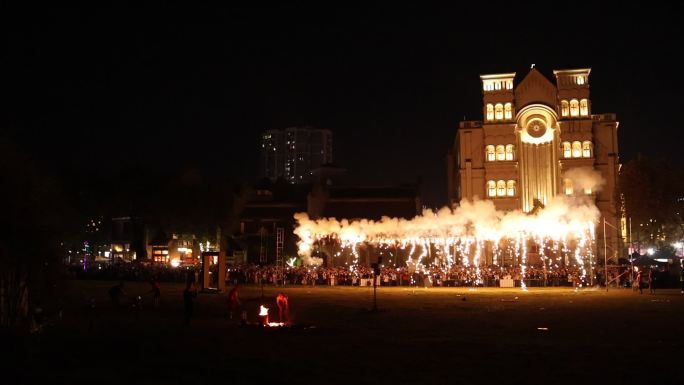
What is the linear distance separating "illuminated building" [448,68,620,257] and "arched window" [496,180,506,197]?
0.24 feet

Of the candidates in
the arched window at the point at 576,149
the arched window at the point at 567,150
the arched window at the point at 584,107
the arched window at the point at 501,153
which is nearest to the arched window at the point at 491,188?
the arched window at the point at 501,153

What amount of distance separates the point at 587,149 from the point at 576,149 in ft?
3.58

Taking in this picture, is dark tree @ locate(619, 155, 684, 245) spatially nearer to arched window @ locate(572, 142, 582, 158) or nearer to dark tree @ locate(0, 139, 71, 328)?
arched window @ locate(572, 142, 582, 158)

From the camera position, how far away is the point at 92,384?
12539 millimetres

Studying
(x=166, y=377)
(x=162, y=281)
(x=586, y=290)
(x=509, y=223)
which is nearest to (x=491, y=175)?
(x=509, y=223)

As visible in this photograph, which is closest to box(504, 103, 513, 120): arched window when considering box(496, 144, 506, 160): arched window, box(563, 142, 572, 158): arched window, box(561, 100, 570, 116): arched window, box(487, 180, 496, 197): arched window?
box(496, 144, 506, 160): arched window

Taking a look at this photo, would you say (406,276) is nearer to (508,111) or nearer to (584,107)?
(508,111)

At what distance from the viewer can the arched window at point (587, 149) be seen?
211 ft

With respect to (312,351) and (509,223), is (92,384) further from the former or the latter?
(509,223)

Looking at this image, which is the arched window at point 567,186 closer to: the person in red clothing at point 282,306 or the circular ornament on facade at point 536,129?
the circular ornament on facade at point 536,129

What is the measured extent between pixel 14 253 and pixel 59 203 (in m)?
3.65

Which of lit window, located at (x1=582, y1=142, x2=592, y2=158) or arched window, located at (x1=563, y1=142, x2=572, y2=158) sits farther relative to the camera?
arched window, located at (x1=563, y1=142, x2=572, y2=158)

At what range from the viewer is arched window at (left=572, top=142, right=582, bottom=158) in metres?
64.5

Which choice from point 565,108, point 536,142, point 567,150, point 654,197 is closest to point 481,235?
point 654,197
